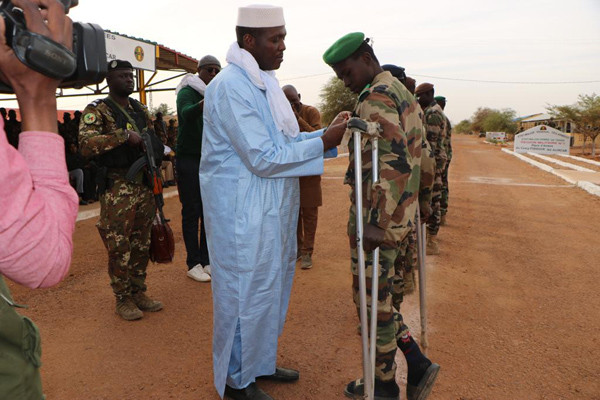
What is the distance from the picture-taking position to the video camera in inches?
35.2

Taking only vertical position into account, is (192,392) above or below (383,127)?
below

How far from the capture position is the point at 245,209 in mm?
2551

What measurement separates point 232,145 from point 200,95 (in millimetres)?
2485

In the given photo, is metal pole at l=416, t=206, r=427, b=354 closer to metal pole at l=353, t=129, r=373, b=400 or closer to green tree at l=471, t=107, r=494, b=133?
metal pole at l=353, t=129, r=373, b=400

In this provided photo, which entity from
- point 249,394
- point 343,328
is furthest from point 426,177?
point 249,394

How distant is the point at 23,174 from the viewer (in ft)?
2.97

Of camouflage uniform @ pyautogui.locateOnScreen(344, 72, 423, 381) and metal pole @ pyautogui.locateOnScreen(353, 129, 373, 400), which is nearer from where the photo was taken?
metal pole @ pyautogui.locateOnScreen(353, 129, 373, 400)

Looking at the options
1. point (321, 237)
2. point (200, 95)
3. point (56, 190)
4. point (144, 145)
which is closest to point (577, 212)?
point (321, 237)

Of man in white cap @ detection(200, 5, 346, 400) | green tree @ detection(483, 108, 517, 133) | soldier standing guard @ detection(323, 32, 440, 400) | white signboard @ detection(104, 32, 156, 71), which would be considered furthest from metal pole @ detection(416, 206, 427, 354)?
green tree @ detection(483, 108, 517, 133)

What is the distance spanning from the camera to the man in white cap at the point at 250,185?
2.51 m

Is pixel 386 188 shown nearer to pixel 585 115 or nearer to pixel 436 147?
pixel 436 147

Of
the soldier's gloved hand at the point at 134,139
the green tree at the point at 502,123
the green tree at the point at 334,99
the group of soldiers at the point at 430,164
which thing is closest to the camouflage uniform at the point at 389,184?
the group of soldiers at the point at 430,164

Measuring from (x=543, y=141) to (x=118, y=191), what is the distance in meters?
27.1

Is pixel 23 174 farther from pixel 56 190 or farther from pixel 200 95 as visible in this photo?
pixel 200 95
